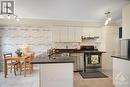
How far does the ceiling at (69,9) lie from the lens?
4.71m

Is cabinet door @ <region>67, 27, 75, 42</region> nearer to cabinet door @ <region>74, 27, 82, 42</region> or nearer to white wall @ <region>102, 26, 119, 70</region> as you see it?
cabinet door @ <region>74, 27, 82, 42</region>

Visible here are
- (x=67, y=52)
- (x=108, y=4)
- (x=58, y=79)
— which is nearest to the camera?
(x=58, y=79)

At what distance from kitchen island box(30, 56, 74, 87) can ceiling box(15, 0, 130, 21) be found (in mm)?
2605

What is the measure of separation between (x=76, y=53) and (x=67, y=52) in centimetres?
45

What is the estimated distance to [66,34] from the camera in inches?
260

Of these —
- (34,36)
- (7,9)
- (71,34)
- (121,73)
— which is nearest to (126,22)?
(121,73)

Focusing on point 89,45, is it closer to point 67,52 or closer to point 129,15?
point 67,52

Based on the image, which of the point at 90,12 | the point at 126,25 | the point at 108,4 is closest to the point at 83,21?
the point at 90,12

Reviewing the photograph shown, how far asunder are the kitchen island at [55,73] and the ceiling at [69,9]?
2.60 metres

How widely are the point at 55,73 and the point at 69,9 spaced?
131 inches

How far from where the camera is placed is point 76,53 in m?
6.20

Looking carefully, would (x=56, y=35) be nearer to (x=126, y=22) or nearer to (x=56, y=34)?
(x=56, y=34)

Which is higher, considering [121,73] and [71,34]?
[71,34]

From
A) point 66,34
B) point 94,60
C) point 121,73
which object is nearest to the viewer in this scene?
point 121,73
